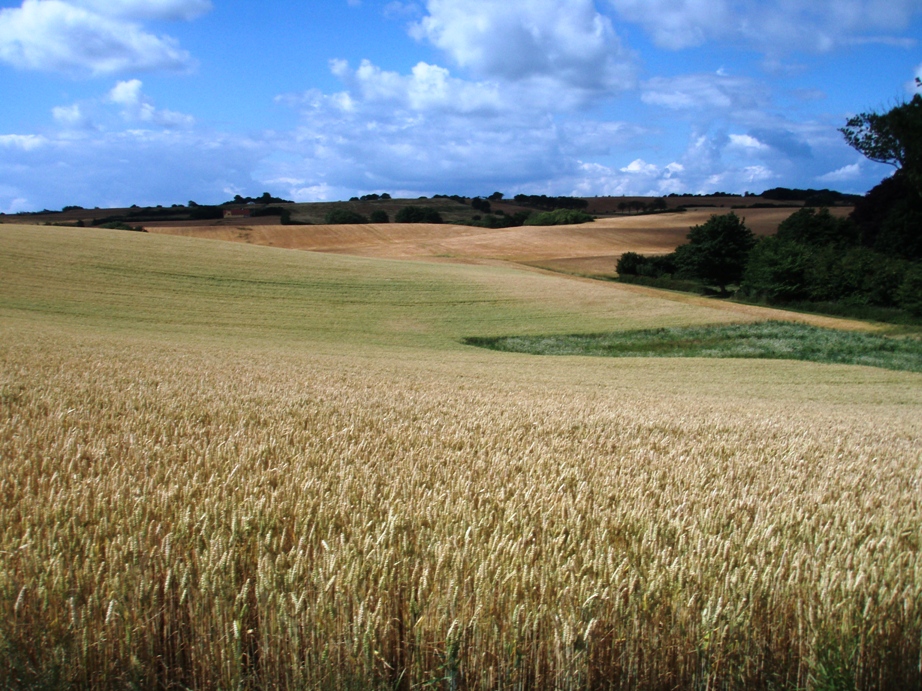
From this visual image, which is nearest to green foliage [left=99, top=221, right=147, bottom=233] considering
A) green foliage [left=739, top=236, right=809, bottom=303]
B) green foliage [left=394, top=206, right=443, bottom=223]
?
green foliage [left=394, top=206, right=443, bottom=223]

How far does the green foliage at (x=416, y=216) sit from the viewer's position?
102375mm

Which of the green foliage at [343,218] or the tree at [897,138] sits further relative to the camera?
the green foliage at [343,218]

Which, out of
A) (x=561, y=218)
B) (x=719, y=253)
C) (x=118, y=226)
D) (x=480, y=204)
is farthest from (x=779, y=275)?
(x=480, y=204)

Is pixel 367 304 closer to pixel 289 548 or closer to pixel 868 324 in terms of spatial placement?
pixel 868 324

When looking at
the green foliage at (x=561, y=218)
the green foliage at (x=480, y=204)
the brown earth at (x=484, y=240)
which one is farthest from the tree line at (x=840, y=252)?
the green foliage at (x=480, y=204)

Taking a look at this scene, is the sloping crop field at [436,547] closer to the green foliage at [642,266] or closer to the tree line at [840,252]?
the tree line at [840,252]

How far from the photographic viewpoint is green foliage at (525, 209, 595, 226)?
10369 cm

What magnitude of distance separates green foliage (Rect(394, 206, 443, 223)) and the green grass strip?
229ft

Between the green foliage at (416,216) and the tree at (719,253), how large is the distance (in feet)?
154

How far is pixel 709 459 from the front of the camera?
19.9 ft

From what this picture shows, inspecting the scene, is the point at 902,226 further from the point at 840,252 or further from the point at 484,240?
the point at 484,240

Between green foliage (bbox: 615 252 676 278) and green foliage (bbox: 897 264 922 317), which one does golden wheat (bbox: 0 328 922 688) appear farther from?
green foliage (bbox: 615 252 676 278)

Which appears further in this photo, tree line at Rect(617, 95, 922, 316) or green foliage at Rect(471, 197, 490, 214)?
green foliage at Rect(471, 197, 490, 214)

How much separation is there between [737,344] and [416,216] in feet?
243
